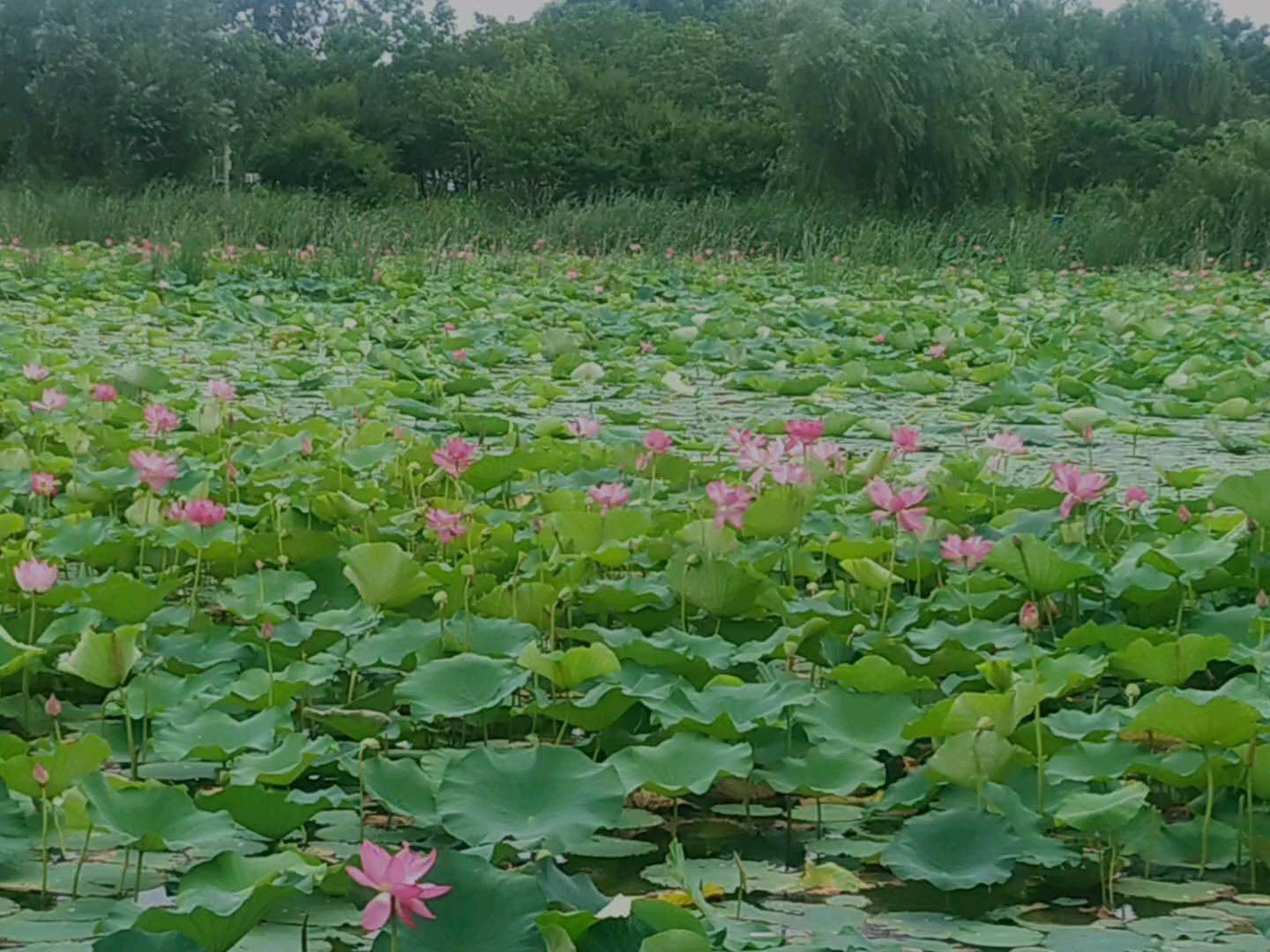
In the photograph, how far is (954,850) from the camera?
108 centimetres

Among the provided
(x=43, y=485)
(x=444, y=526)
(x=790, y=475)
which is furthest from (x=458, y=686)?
(x=43, y=485)

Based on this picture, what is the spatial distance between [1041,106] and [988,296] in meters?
18.2

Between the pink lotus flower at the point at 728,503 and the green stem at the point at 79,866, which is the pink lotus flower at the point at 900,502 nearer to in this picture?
the pink lotus flower at the point at 728,503

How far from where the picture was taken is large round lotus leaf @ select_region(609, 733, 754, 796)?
116 cm

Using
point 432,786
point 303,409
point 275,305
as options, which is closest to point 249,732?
point 432,786

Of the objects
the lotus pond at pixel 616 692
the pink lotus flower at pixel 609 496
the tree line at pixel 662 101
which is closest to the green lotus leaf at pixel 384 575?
the lotus pond at pixel 616 692

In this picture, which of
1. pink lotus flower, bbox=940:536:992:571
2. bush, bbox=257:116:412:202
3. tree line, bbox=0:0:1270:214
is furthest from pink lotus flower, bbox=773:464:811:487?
bush, bbox=257:116:412:202

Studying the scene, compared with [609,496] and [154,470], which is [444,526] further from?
[154,470]

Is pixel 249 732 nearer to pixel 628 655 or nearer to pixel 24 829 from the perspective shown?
pixel 24 829

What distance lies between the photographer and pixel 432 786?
1.16 metres

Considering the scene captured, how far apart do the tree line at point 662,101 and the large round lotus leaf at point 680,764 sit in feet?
46.7

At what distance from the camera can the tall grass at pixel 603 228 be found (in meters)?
10.3

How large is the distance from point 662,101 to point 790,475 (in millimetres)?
24664

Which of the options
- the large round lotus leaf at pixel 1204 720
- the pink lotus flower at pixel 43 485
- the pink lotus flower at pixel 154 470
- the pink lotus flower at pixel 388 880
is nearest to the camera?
the pink lotus flower at pixel 388 880
